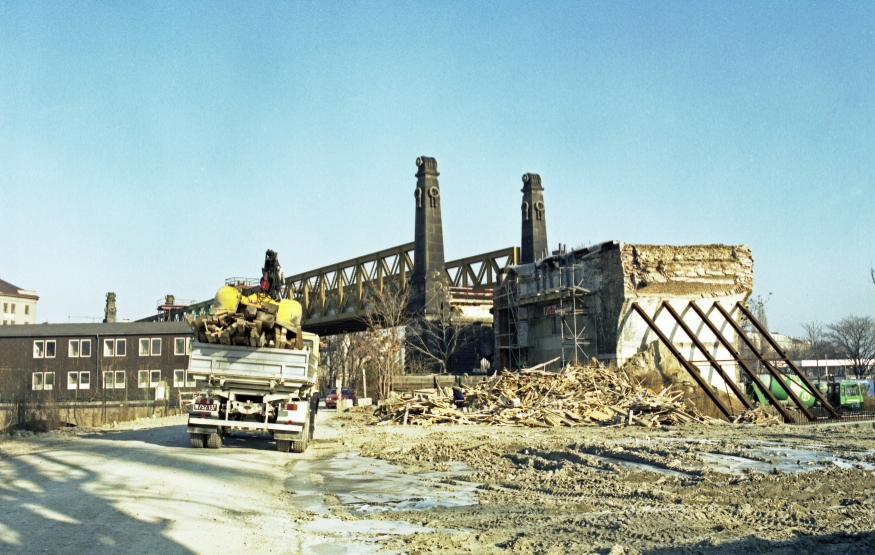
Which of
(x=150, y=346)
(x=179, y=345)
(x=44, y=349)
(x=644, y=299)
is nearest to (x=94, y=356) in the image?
(x=44, y=349)

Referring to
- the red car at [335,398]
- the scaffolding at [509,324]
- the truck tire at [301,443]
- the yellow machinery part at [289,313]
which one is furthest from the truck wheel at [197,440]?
the red car at [335,398]

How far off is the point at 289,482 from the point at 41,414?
22214 millimetres

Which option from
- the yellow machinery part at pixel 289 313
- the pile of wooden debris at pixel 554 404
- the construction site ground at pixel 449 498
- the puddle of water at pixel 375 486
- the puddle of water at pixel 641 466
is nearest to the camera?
the construction site ground at pixel 449 498

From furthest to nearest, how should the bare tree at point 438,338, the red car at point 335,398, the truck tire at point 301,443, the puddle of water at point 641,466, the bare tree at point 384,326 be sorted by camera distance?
the bare tree at point 384,326
the bare tree at point 438,338
the red car at point 335,398
the truck tire at point 301,443
the puddle of water at point 641,466

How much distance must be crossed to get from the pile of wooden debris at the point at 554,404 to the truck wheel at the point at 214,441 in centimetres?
1055

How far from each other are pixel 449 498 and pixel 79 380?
63971 mm

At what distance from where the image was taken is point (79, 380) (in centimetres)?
6788

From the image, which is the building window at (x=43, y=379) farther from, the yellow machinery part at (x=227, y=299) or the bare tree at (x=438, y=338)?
the yellow machinery part at (x=227, y=299)

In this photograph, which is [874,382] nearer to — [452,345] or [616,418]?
[452,345]

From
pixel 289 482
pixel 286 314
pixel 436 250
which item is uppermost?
pixel 436 250

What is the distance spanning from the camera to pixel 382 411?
3005cm

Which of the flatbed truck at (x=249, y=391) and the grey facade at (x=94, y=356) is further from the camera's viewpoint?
the grey facade at (x=94, y=356)

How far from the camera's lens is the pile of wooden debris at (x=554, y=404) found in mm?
26328

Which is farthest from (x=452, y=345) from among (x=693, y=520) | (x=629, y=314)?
(x=693, y=520)
